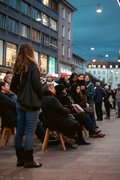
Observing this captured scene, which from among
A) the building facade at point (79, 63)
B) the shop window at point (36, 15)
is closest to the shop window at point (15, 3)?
the shop window at point (36, 15)

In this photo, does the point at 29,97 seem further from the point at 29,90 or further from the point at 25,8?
the point at 25,8

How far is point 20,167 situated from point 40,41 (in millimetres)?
54539

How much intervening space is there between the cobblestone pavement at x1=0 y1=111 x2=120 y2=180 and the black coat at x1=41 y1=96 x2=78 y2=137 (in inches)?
19.3

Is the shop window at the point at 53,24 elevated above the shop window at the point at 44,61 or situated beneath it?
elevated above

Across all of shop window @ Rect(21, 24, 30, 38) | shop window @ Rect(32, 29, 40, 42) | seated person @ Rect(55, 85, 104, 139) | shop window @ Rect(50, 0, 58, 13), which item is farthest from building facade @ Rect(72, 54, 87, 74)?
seated person @ Rect(55, 85, 104, 139)

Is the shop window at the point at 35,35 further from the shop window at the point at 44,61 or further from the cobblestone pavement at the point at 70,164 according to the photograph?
the cobblestone pavement at the point at 70,164

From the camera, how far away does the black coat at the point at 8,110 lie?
10242 mm

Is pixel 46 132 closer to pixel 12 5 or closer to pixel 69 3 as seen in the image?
pixel 12 5

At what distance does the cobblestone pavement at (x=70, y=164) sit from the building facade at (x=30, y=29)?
3825cm

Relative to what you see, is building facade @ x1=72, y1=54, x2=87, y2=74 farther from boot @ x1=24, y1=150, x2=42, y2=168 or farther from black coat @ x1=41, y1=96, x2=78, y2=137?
boot @ x1=24, y1=150, x2=42, y2=168

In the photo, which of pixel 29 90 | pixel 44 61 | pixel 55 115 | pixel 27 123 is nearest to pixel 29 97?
pixel 29 90

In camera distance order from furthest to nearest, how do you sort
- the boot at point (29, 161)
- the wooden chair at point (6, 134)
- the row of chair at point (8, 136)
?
the wooden chair at point (6, 134), the row of chair at point (8, 136), the boot at point (29, 161)

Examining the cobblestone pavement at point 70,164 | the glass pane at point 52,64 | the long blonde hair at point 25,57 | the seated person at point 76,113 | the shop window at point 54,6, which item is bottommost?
the cobblestone pavement at point 70,164

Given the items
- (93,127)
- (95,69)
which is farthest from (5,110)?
(95,69)
